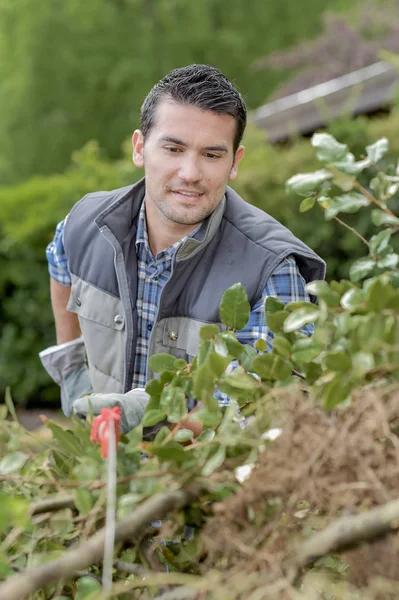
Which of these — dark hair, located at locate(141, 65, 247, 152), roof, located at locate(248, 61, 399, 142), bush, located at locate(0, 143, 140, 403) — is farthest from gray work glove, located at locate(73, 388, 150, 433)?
roof, located at locate(248, 61, 399, 142)

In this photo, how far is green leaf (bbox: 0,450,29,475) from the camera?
1125 millimetres

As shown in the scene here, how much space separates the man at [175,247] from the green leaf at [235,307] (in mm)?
799

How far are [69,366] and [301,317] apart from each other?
192 centimetres

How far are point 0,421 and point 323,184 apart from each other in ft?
2.16

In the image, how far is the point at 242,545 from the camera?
3.13 feet

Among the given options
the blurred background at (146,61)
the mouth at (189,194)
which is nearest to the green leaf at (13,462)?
the mouth at (189,194)

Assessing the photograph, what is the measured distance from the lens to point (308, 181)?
4.15 feet

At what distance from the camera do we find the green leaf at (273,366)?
1.17 meters

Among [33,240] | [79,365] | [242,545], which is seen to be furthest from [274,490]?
[33,240]

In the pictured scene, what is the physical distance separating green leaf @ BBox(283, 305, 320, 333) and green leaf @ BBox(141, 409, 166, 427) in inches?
9.0

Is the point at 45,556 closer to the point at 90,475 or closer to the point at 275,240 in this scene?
the point at 90,475

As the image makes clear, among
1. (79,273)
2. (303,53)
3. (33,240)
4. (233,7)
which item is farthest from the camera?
(233,7)

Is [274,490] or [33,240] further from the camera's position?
[33,240]

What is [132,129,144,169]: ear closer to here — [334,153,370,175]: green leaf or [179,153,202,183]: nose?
[179,153,202,183]: nose
